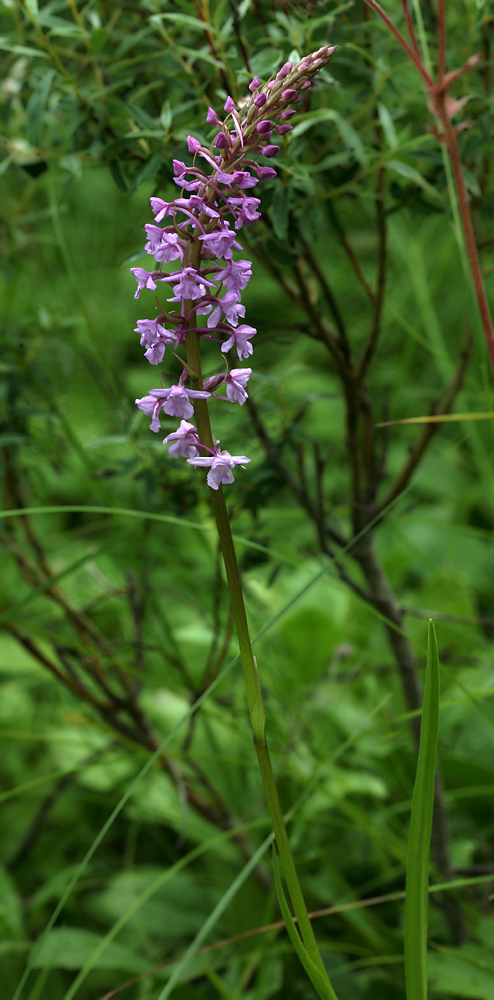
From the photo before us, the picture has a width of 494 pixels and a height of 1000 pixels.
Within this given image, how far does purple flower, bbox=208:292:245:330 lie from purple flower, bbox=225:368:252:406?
1.4 inches

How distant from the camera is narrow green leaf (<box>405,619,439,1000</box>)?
21.3 inches

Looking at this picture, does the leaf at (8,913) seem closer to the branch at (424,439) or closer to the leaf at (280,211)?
the branch at (424,439)

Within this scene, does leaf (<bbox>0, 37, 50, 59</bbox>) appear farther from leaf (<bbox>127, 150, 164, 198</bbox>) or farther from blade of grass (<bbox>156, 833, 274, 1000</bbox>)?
blade of grass (<bbox>156, 833, 274, 1000</bbox>)

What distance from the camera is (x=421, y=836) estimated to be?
567 millimetres

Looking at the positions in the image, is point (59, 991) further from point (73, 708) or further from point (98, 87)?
point (98, 87)

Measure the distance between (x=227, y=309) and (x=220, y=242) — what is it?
0.15 ft

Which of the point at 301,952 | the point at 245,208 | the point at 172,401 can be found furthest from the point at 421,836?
the point at 245,208

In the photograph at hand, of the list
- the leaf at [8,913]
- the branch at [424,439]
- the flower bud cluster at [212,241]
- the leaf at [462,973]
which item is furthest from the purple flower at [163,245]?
the leaf at [8,913]

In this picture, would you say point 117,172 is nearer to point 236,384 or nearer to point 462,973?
point 236,384

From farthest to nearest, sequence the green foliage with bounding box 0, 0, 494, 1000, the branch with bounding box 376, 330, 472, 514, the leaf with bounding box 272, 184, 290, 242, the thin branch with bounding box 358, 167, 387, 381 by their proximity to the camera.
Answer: the branch with bounding box 376, 330, 472, 514 → the thin branch with bounding box 358, 167, 387, 381 → the green foliage with bounding box 0, 0, 494, 1000 → the leaf with bounding box 272, 184, 290, 242

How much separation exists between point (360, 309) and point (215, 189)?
2572mm

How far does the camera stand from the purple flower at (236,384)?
53 centimetres

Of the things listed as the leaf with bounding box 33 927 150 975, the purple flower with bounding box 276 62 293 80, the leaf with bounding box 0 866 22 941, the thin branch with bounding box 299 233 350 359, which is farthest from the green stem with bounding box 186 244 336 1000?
the leaf with bounding box 0 866 22 941

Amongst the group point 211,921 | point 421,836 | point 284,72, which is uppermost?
point 284,72
